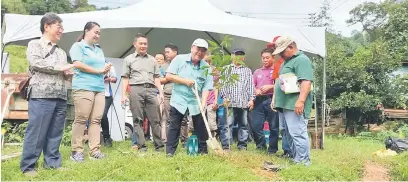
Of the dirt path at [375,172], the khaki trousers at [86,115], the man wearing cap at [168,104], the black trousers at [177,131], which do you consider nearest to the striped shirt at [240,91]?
the man wearing cap at [168,104]

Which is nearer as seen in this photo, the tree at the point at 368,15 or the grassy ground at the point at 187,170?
the grassy ground at the point at 187,170

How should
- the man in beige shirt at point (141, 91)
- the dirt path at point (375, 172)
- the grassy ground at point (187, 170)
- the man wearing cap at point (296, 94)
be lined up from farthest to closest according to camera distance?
the man in beige shirt at point (141, 91)
the dirt path at point (375, 172)
the man wearing cap at point (296, 94)
the grassy ground at point (187, 170)

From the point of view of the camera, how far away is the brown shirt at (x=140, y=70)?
5.24 meters

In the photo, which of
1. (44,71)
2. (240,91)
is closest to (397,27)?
(240,91)

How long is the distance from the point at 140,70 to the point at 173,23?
141cm

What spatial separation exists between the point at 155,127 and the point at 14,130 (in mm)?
3414

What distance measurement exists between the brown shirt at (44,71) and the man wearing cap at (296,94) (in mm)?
2197

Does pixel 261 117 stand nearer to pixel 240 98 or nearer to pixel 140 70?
pixel 240 98

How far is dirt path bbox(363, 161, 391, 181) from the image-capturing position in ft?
14.8

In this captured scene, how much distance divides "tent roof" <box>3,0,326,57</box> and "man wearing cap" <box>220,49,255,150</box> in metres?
0.79

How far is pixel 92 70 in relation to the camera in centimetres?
438

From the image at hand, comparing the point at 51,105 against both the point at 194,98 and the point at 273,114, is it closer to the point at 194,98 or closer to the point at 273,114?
the point at 194,98

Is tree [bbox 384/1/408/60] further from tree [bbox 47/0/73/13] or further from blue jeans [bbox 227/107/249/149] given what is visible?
tree [bbox 47/0/73/13]

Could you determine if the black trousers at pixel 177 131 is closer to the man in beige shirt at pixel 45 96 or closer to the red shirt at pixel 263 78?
the man in beige shirt at pixel 45 96
